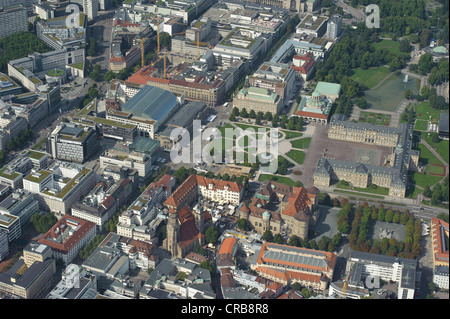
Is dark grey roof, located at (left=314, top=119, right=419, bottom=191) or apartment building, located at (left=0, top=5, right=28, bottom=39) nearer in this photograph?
dark grey roof, located at (left=314, top=119, right=419, bottom=191)

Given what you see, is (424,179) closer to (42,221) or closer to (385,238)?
(385,238)

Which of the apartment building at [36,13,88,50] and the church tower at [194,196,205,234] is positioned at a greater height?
the apartment building at [36,13,88,50]

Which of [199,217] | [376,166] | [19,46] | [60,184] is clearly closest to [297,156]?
[376,166]

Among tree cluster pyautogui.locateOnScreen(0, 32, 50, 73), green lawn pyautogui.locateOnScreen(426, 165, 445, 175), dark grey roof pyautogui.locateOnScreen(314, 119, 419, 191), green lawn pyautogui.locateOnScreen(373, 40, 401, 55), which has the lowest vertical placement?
green lawn pyautogui.locateOnScreen(426, 165, 445, 175)

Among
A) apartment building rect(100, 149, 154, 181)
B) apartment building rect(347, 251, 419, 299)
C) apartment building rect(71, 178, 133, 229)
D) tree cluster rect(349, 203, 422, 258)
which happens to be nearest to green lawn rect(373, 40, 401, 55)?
tree cluster rect(349, 203, 422, 258)

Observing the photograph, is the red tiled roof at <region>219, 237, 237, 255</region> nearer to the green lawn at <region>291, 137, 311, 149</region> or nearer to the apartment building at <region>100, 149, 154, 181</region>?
the apartment building at <region>100, 149, 154, 181</region>

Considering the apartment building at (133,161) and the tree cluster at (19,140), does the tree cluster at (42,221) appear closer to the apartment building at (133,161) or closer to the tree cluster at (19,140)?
the apartment building at (133,161)

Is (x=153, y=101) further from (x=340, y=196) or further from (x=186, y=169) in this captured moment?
(x=340, y=196)

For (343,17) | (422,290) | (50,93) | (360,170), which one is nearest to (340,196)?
(360,170)
